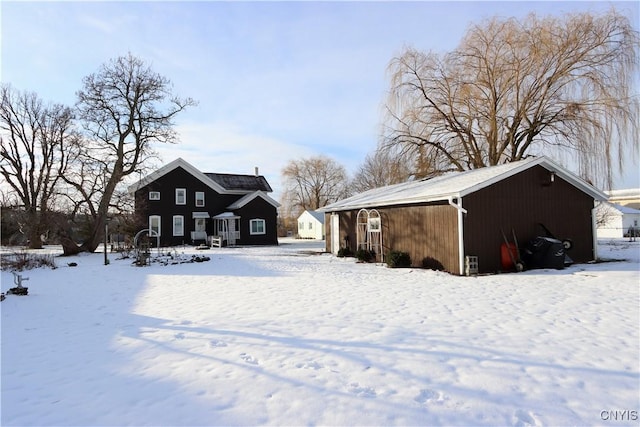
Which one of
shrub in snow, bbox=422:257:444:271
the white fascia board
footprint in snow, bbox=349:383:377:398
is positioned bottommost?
footprint in snow, bbox=349:383:377:398

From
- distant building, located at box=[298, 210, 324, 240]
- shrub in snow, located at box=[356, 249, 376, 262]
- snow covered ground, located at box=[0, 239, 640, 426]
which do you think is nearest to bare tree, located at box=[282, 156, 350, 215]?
distant building, located at box=[298, 210, 324, 240]

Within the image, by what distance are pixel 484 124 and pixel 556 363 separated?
1889 cm

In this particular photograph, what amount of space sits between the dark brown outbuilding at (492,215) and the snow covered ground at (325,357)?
10.0 ft

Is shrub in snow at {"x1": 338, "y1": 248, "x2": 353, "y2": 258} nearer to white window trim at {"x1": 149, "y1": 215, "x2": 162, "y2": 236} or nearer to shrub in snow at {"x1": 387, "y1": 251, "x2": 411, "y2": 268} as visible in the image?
shrub in snow at {"x1": 387, "y1": 251, "x2": 411, "y2": 268}

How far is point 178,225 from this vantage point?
29.7 meters

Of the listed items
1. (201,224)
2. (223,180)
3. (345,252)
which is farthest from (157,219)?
Answer: (345,252)

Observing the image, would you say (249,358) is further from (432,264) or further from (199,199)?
(199,199)

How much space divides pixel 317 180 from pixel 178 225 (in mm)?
32624

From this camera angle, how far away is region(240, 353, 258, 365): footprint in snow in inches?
179

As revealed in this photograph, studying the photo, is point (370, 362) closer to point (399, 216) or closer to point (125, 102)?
point (399, 216)

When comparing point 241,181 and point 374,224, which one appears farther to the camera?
point 241,181

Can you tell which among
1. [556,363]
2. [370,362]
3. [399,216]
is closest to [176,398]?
[370,362]

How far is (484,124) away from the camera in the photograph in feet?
69.5

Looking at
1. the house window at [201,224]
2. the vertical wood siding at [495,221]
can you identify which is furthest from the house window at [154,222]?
the vertical wood siding at [495,221]
